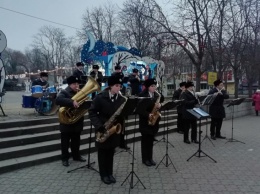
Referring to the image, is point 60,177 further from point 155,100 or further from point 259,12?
point 259,12

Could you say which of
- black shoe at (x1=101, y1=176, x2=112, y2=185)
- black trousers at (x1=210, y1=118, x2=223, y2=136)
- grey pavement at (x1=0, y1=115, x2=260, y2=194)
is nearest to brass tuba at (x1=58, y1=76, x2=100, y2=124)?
grey pavement at (x1=0, y1=115, x2=260, y2=194)

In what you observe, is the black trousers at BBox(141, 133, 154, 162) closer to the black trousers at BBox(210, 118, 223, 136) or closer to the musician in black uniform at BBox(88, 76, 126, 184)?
the musician in black uniform at BBox(88, 76, 126, 184)

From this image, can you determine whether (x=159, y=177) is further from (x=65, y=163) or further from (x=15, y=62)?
(x=15, y=62)

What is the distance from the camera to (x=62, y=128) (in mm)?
6578

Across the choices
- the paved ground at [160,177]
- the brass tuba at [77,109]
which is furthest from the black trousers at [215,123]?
the brass tuba at [77,109]

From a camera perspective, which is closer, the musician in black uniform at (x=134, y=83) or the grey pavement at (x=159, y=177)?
the grey pavement at (x=159, y=177)

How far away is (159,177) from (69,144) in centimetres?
261

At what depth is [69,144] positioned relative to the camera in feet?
23.6

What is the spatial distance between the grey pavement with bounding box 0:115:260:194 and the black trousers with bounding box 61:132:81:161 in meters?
0.25

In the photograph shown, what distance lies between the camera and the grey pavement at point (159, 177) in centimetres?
526

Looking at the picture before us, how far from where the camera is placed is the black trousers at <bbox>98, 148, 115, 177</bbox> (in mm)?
5540

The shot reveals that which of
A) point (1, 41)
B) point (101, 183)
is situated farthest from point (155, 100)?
point (1, 41)

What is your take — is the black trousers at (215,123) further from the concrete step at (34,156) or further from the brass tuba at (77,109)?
the brass tuba at (77,109)

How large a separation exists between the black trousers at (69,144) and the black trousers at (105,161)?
4.73ft
